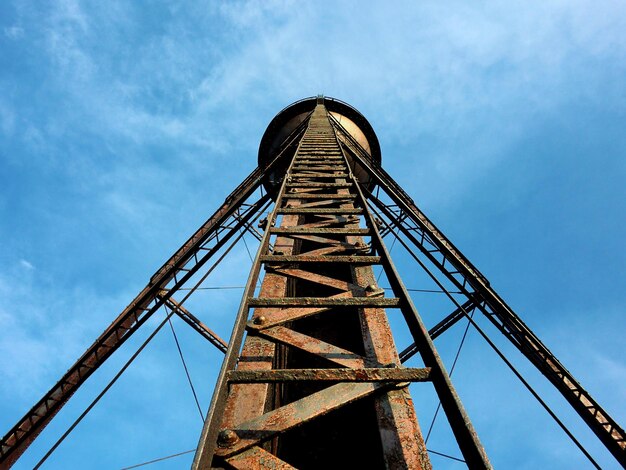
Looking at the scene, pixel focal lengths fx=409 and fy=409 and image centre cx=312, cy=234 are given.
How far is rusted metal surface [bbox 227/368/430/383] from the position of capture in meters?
1.68

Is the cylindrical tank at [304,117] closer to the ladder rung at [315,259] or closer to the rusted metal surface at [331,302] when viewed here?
the ladder rung at [315,259]

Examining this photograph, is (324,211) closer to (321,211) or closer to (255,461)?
(321,211)

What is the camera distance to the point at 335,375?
1.68 metres

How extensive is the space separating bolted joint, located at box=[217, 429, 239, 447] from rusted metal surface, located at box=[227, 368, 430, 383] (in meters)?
0.21

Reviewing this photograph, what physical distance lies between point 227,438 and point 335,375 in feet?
1.57

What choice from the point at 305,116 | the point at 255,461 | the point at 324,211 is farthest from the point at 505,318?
the point at 305,116

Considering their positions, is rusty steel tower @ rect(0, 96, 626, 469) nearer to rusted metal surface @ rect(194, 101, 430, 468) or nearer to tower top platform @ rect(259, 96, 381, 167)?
rusted metal surface @ rect(194, 101, 430, 468)

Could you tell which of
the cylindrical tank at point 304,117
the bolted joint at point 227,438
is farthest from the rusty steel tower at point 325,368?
the cylindrical tank at point 304,117

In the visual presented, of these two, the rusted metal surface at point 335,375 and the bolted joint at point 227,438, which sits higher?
the rusted metal surface at point 335,375

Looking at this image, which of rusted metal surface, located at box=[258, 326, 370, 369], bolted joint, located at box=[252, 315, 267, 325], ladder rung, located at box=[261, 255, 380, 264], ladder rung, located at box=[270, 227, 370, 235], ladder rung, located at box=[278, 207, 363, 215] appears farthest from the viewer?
ladder rung, located at box=[278, 207, 363, 215]

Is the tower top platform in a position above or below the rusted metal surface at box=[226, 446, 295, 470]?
above

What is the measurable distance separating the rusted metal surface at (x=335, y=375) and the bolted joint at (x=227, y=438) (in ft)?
0.69

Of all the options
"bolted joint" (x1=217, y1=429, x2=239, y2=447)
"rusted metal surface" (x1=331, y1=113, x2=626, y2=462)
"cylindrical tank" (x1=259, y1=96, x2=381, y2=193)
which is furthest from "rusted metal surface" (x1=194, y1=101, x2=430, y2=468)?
"cylindrical tank" (x1=259, y1=96, x2=381, y2=193)

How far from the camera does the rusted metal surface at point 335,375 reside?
1.68 meters
